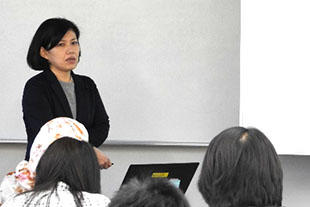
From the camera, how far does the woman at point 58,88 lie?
338cm

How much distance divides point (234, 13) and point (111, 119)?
1.08 m

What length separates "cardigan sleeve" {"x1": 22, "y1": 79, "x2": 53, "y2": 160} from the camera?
3.33 m

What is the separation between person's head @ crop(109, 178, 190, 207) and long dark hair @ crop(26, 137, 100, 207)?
60cm

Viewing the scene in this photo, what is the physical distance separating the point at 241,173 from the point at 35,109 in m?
1.67

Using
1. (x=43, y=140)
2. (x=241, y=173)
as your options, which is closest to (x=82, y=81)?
(x=43, y=140)

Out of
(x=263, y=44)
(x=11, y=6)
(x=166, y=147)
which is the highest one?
(x=11, y=6)

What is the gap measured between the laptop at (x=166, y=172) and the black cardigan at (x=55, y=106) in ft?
1.49

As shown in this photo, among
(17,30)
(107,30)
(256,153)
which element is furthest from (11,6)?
(256,153)

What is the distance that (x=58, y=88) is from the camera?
3.42 metres

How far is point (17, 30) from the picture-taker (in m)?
4.07

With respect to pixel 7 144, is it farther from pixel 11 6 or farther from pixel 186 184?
pixel 186 184

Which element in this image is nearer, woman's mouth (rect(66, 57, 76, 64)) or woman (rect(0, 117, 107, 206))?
woman (rect(0, 117, 107, 206))

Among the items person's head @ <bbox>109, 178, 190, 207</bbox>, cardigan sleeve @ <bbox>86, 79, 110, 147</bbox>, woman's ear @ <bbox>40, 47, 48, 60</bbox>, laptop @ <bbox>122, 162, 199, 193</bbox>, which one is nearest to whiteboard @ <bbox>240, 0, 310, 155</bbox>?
laptop @ <bbox>122, 162, 199, 193</bbox>

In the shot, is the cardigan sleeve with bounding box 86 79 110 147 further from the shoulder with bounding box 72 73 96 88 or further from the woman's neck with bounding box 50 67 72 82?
the woman's neck with bounding box 50 67 72 82
